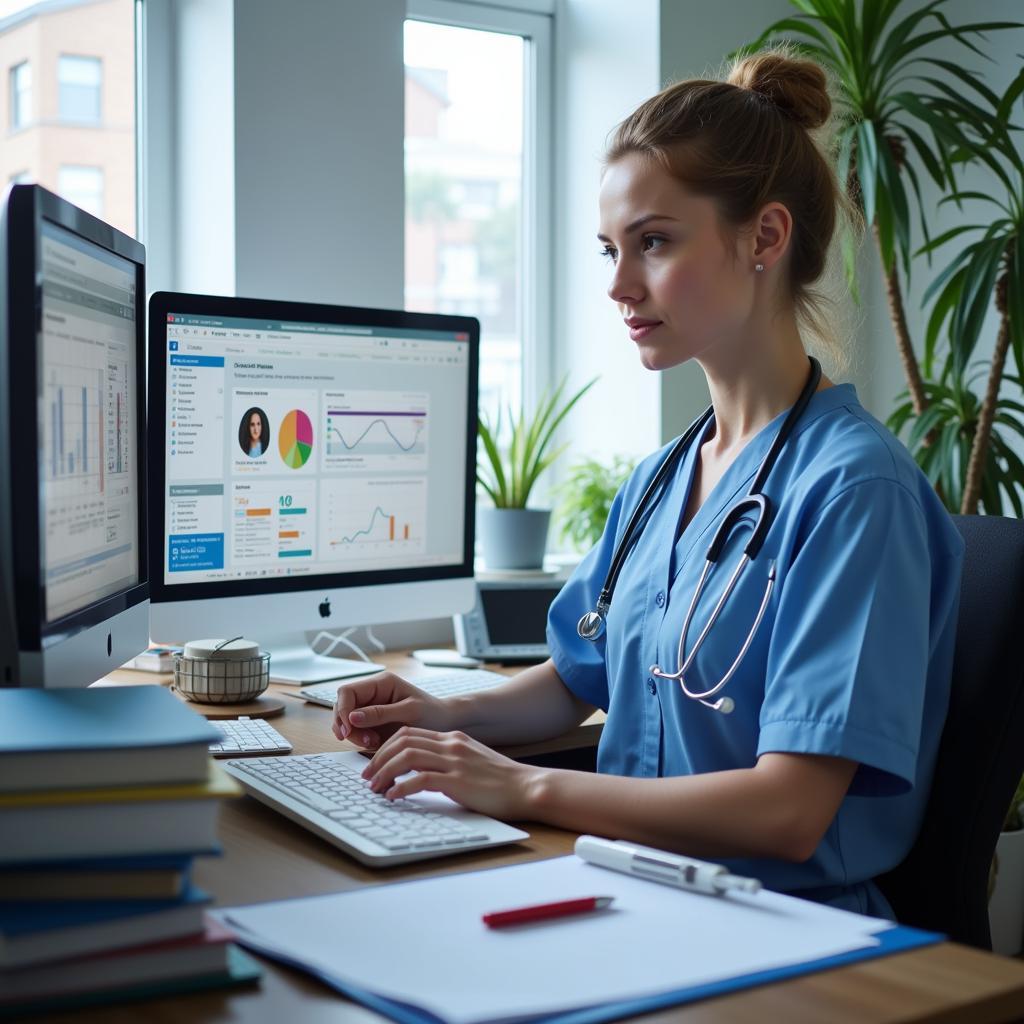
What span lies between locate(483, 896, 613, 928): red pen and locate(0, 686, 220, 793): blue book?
0.22 metres

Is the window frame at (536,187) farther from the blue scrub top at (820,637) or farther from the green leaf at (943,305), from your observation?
the blue scrub top at (820,637)

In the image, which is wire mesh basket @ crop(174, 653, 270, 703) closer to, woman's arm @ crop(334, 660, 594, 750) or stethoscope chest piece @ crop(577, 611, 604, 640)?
woman's arm @ crop(334, 660, 594, 750)

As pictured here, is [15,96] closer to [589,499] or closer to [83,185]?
[83,185]

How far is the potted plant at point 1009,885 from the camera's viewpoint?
2.29 meters

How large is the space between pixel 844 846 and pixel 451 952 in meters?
0.54

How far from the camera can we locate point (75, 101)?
7.10 ft

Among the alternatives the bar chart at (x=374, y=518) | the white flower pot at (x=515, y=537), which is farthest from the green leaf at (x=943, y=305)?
the bar chart at (x=374, y=518)

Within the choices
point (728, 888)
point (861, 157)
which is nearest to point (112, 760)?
point (728, 888)

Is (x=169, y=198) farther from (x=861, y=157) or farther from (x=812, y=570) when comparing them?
(x=812, y=570)

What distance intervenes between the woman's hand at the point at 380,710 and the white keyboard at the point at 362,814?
95 millimetres

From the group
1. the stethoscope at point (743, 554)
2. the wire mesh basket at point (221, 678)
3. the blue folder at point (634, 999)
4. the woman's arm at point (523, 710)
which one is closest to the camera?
the blue folder at point (634, 999)

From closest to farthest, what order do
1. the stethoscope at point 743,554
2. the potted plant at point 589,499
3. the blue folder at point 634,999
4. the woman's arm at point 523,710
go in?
1. the blue folder at point 634,999
2. the stethoscope at point 743,554
3. the woman's arm at point 523,710
4. the potted plant at point 589,499

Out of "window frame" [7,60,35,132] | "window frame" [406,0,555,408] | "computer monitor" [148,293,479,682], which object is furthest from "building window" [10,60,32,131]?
"window frame" [406,0,555,408]


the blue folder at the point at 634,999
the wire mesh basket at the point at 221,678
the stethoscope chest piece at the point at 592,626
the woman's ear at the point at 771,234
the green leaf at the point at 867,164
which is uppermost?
the green leaf at the point at 867,164
